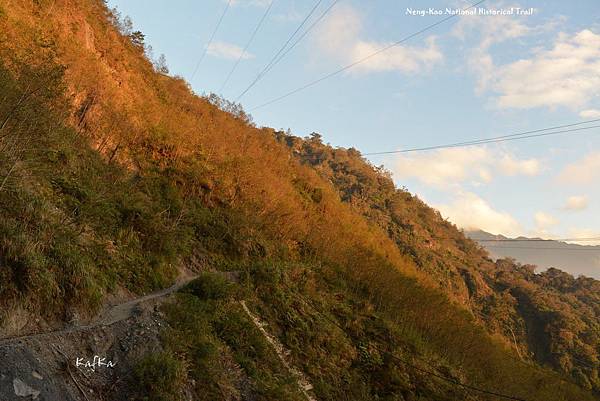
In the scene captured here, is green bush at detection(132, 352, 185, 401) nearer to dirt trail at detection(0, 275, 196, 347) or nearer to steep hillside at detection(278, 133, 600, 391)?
dirt trail at detection(0, 275, 196, 347)

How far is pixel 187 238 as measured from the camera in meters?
15.2

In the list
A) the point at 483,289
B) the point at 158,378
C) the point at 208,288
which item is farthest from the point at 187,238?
the point at 483,289

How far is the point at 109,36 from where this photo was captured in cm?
2308

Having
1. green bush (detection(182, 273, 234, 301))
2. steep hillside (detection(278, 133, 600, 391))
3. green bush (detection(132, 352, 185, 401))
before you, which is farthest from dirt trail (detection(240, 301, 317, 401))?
steep hillside (detection(278, 133, 600, 391))

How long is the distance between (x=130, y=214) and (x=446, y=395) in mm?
13089

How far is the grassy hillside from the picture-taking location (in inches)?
280

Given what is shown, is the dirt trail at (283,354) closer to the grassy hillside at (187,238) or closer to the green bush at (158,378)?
the grassy hillside at (187,238)

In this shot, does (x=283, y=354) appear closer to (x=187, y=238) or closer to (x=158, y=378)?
(x=158, y=378)

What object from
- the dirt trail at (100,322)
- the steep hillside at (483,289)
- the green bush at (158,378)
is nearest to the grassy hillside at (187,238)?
the green bush at (158,378)

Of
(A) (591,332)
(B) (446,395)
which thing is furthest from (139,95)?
(A) (591,332)

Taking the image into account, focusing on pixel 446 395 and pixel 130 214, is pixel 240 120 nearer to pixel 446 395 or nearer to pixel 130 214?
pixel 130 214

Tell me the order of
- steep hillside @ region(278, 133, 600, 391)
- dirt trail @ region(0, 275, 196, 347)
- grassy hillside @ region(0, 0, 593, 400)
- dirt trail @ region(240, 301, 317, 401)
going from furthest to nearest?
steep hillside @ region(278, 133, 600, 391), dirt trail @ region(240, 301, 317, 401), grassy hillside @ region(0, 0, 593, 400), dirt trail @ region(0, 275, 196, 347)

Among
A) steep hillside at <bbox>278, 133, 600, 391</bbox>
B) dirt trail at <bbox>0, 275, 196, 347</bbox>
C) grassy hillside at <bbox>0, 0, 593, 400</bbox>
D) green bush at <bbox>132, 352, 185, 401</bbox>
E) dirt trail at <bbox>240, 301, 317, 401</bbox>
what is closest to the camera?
dirt trail at <bbox>0, 275, 196, 347</bbox>

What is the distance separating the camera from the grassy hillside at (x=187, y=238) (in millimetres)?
7102
